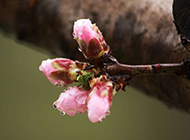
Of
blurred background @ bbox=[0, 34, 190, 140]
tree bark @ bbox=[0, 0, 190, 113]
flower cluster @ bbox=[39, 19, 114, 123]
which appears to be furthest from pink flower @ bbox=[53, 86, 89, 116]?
blurred background @ bbox=[0, 34, 190, 140]

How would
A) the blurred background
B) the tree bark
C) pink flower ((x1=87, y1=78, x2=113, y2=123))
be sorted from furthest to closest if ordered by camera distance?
the blurred background < the tree bark < pink flower ((x1=87, y1=78, x2=113, y2=123))

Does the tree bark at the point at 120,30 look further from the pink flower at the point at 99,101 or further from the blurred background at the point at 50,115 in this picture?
the blurred background at the point at 50,115

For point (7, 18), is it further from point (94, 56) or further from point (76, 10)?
point (94, 56)

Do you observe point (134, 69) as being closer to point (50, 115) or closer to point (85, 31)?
point (85, 31)

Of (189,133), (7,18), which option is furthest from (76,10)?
(189,133)

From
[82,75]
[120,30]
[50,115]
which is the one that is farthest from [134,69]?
[50,115]

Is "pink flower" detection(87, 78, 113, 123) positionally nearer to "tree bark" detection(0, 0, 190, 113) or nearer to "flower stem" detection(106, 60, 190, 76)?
"flower stem" detection(106, 60, 190, 76)

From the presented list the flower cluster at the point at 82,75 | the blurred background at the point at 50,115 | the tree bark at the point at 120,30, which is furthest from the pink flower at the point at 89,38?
the blurred background at the point at 50,115
